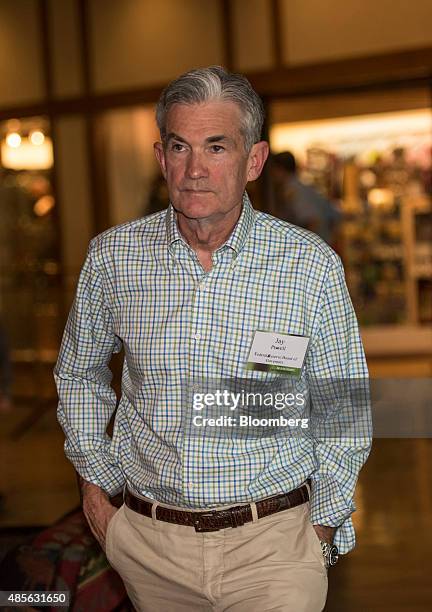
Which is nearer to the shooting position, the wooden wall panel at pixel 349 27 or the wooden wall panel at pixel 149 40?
the wooden wall panel at pixel 349 27

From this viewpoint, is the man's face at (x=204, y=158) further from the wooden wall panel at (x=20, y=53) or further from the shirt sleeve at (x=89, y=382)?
the wooden wall panel at (x=20, y=53)

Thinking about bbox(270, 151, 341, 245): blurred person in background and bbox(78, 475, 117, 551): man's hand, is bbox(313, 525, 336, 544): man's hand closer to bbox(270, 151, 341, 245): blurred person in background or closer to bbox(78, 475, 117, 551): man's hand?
bbox(78, 475, 117, 551): man's hand

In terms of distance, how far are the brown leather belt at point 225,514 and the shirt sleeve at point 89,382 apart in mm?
202

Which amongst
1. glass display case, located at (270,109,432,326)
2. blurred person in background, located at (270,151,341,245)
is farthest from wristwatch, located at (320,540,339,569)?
glass display case, located at (270,109,432,326)

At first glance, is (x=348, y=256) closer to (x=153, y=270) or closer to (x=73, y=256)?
(x=73, y=256)

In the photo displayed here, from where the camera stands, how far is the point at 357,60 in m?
7.07

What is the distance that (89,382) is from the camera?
208 centimetres

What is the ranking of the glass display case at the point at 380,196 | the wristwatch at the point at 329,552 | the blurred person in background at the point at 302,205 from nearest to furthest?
the wristwatch at the point at 329,552 → the blurred person in background at the point at 302,205 → the glass display case at the point at 380,196

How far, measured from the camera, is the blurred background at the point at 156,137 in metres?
6.91

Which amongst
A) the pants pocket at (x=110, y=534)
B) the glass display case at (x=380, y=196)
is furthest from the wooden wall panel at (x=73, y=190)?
the pants pocket at (x=110, y=534)

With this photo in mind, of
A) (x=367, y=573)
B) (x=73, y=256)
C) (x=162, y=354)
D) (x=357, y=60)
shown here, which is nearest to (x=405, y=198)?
(x=357, y=60)

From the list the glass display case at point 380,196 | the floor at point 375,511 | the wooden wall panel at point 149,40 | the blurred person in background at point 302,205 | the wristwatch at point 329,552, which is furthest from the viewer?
the glass display case at point 380,196

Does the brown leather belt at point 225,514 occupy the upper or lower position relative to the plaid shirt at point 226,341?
lower

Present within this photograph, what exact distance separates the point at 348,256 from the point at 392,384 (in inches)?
310
